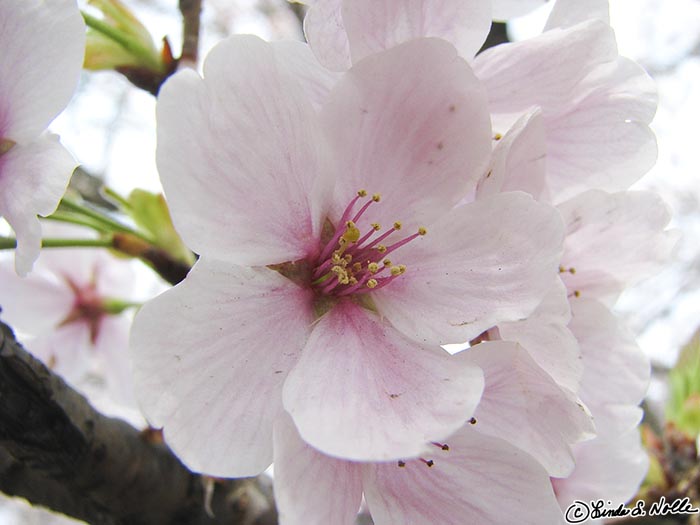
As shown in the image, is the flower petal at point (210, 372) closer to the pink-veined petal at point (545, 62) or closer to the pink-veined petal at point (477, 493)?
the pink-veined petal at point (477, 493)

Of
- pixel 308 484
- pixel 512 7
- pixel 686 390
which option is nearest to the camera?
pixel 308 484

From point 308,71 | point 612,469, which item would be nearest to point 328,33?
point 308,71

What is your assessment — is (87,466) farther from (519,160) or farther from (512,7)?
(512,7)

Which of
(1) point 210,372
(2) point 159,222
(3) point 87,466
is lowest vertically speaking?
(3) point 87,466

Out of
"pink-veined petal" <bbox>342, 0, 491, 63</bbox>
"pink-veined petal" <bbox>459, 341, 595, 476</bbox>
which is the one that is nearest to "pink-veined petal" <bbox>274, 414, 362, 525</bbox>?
"pink-veined petal" <bbox>459, 341, 595, 476</bbox>

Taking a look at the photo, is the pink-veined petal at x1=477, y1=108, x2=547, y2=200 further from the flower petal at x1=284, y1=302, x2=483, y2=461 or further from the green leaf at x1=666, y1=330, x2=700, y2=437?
the green leaf at x1=666, y1=330, x2=700, y2=437

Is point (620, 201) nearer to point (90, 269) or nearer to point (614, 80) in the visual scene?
point (614, 80)
